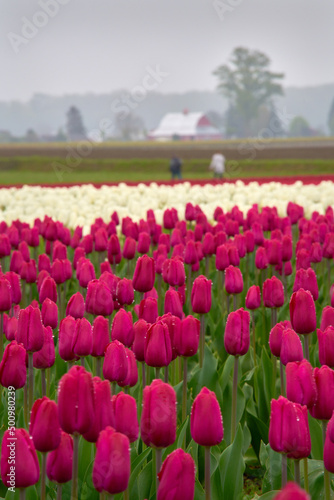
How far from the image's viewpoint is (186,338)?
2428 millimetres

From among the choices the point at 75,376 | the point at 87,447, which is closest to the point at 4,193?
the point at 87,447

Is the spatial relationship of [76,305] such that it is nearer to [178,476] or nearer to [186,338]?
[186,338]

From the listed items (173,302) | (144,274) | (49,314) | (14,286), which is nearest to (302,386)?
(173,302)

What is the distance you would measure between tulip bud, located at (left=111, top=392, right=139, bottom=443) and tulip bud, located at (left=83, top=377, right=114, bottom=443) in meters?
0.04

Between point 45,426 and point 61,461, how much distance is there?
17 cm

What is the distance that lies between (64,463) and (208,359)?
5.30 feet

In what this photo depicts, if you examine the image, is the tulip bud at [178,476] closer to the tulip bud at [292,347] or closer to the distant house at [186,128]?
the tulip bud at [292,347]

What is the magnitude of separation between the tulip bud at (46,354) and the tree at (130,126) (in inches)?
5810

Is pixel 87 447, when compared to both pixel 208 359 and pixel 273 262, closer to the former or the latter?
pixel 208 359

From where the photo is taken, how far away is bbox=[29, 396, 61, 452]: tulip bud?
158 centimetres

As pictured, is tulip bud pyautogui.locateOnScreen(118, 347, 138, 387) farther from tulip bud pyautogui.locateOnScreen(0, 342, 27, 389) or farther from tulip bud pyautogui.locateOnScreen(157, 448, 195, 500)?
tulip bud pyautogui.locateOnScreen(157, 448, 195, 500)

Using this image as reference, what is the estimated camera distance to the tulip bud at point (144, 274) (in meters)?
3.15

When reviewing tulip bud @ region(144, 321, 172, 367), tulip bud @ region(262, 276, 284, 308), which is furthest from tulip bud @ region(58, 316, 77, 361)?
tulip bud @ region(262, 276, 284, 308)

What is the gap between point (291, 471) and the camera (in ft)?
8.03
